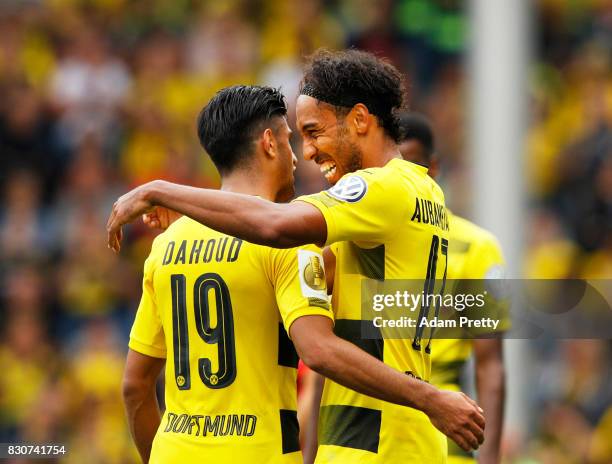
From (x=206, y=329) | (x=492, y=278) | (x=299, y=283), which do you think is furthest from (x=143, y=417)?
(x=492, y=278)

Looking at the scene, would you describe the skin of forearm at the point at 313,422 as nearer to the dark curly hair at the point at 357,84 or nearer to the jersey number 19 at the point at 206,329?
the jersey number 19 at the point at 206,329

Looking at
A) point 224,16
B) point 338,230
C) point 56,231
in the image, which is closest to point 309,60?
point 338,230

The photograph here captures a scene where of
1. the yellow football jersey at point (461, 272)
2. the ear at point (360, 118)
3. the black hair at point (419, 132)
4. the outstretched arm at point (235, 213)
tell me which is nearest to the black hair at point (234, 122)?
the ear at point (360, 118)

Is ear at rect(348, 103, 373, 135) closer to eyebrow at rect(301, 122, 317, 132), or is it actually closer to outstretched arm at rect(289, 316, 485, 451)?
eyebrow at rect(301, 122, 317, 132)

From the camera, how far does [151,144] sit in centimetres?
1176

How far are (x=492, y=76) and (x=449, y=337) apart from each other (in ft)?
9.76

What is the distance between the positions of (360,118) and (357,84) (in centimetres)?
12

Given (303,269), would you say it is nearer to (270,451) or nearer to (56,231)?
(270,451)

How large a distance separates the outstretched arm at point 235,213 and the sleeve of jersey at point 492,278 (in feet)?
5.85

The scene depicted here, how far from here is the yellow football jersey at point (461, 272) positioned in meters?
5.65

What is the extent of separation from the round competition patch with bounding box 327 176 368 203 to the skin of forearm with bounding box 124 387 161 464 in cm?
112

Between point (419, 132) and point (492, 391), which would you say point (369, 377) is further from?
point (419, 132)

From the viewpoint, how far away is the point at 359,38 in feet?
39.5

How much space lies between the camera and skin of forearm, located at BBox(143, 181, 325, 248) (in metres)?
3.94
